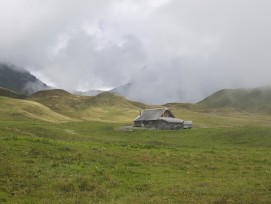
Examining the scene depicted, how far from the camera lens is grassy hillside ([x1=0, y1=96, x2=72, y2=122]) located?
10350cm

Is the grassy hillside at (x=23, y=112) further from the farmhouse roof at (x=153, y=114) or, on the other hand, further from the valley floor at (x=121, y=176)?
the valley floor at (x=121, y=176)

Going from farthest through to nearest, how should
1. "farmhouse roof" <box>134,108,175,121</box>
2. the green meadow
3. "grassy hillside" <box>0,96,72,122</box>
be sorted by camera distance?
1. "farmhouse roof" <box>134,108,175,121</box>
2. "grassy hillside" <box>0,96,72,122</box>
3. the green meadow

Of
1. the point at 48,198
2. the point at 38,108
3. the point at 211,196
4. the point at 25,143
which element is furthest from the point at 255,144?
the point at 38,108

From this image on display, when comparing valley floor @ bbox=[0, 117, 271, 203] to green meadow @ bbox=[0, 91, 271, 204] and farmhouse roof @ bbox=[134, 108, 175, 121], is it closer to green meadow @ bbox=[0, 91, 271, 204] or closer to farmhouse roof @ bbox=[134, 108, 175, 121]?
green meadow @ bbox=[0, 91, 271, 204]

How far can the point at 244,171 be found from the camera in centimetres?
2702

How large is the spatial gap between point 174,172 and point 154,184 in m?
4.70

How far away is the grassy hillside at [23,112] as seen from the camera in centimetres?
10350

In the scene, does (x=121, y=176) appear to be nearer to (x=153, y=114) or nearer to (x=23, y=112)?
(x=153, y=114)

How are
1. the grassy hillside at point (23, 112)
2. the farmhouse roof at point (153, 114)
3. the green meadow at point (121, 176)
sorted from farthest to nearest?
the farmhouse roof at point (153, 114) < the grassy hillside at point (23, 112) < the green meadow at point (121, 176)

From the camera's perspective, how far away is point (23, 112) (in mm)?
110000

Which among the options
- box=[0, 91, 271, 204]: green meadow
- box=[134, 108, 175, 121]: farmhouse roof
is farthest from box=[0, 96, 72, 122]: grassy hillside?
box=[0, 91, 271, 204]: green meadow

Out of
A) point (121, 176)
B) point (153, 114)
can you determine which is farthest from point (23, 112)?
point (121, 176)

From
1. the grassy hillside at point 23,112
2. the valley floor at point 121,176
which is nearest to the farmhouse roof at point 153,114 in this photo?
the grassy hillside at point 23,112

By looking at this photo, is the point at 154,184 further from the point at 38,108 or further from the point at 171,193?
the point at 38,108
